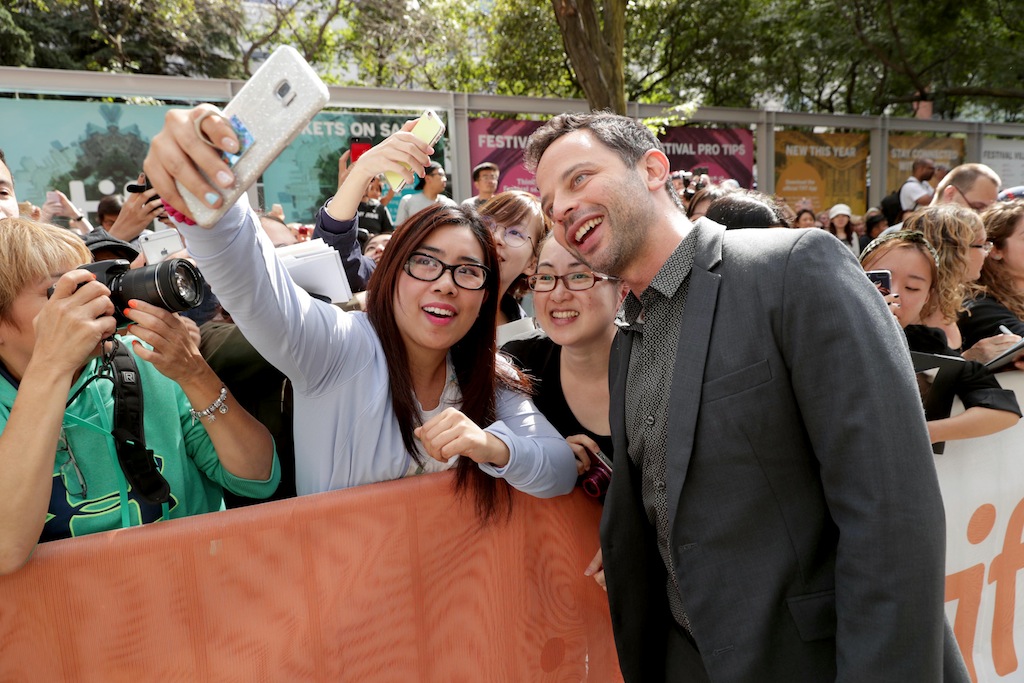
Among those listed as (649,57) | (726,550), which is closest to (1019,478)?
(726,550)

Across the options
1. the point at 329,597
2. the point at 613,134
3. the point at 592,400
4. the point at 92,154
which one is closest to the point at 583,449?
the point at 592,400

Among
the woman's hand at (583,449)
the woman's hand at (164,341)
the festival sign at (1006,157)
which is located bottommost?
the woman's hand at (583,449)

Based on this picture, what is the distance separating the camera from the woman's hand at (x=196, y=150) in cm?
123

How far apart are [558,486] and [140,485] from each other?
109 cm

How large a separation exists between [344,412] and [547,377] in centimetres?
95

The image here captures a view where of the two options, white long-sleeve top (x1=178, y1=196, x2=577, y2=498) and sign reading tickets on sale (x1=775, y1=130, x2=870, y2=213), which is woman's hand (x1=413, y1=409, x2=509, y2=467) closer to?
white long-sleeve top (x1=178, y1=196, x2=577, y2=498)

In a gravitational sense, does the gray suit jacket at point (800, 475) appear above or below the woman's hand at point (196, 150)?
below

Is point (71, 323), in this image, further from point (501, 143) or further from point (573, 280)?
point (501, 143)

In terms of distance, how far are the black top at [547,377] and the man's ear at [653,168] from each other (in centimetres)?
93

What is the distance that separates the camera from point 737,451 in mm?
1498

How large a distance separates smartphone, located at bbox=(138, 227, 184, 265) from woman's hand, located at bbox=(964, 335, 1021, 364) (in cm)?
333

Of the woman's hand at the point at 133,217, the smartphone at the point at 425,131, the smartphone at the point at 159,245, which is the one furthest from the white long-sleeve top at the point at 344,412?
the woman's hand at the point at 133,217

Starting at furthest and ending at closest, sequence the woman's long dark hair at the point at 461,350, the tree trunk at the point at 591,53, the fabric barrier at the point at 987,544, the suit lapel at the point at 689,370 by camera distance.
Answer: the tree trunk at the point at 591,53
the fabric barrier at the point at 987,544
the woman's long dark hair at the point at 461,350
the suit lapel at the point at 689,370

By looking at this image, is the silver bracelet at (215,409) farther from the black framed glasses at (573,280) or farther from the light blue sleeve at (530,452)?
the black framed glasses at (573,280)
